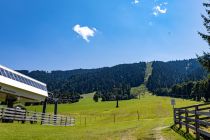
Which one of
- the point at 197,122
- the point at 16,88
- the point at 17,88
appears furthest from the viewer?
the point at 17,88

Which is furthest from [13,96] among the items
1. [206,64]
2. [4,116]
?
[206,64]

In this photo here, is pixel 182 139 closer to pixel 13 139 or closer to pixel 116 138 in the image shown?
pixel 116 138

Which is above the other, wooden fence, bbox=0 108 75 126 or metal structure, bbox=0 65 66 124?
metal structure, bbox=0 65 66 124

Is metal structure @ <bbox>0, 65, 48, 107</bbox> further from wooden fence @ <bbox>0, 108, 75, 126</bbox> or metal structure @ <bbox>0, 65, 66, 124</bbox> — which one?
wooden fence @ <bbox>0, 108, 75, 126</bbox>

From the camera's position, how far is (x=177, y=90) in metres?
Result: 192

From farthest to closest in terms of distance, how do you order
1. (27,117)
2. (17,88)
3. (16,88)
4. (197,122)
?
(17,88)
(16,88)
(27,117)
(197,122)

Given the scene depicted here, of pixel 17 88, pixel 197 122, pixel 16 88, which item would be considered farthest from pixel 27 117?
pixel 197 122

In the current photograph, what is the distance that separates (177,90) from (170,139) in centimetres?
17738

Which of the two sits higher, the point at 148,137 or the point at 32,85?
the point at 32,85

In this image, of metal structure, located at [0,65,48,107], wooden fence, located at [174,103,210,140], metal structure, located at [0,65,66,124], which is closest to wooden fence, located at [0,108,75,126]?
metal structure, located at [0,65,66,124]

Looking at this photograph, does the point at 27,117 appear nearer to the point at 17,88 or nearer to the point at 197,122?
the point at 17,88

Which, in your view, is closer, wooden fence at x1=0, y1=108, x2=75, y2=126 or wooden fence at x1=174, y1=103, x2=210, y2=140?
wooden fence at x1=174, y1=103, x2=210, y2=140

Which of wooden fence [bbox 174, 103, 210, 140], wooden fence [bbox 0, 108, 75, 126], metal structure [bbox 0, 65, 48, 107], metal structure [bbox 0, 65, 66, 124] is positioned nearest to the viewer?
wooden fence [bbox 174, 103, 210, 140]

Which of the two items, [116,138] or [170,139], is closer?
[170,139]
